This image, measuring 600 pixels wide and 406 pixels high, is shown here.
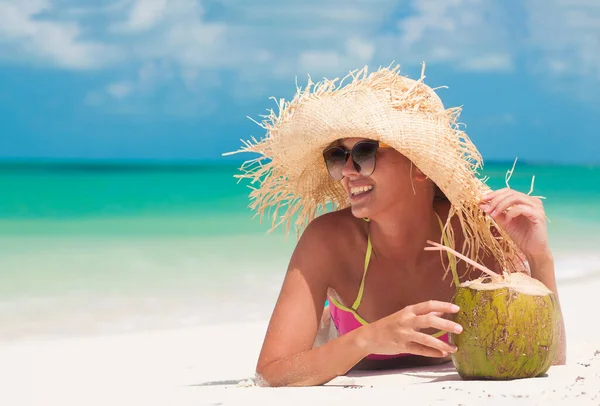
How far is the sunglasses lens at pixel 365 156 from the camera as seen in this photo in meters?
3.31

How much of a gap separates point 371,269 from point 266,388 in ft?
2.58

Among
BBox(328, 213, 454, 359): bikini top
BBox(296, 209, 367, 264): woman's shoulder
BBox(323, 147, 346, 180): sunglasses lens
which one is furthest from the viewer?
BBox(328, 213, 454, 359): bikini top

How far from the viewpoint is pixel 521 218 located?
10.7 feet

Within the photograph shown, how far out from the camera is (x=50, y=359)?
16.3 feet

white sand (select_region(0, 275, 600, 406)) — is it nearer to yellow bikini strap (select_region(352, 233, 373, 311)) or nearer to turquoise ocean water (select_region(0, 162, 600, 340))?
yellow bikini strap (select_region(352, 233, 373, 311))

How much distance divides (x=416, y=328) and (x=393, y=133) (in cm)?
81

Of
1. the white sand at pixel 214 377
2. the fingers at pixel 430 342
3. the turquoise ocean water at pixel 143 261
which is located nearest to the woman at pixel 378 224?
the fingers at pixel 430 342

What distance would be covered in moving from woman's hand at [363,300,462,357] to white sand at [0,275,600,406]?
0.47ft

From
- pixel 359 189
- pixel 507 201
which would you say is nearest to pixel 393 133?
pixel 359 189

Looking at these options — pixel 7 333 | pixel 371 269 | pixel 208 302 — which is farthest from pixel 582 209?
pixel 371 269

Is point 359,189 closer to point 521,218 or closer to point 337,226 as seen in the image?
point 337,226

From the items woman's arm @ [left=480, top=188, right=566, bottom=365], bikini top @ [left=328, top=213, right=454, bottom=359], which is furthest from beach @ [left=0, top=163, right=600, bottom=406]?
woman's arm @ [left=480, top=188, right=566, bottom=365]

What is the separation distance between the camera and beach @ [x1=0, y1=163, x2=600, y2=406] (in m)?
3.04

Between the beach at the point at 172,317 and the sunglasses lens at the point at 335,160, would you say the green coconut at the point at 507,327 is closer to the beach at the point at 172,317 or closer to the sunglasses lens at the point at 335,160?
the beach at the point at 172,317
